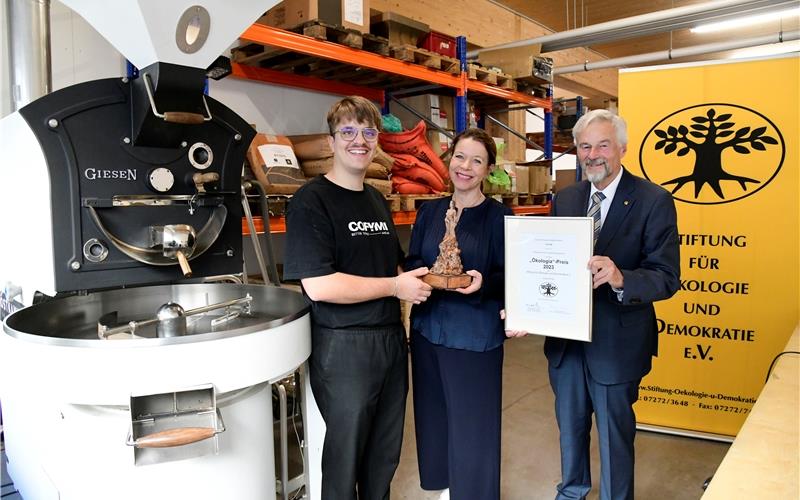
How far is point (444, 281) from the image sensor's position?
6.04ft

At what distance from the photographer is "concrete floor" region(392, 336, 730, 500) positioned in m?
2.76

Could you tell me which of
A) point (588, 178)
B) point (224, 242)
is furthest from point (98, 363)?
point (588, 178)

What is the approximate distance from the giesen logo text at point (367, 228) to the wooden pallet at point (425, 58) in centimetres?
235

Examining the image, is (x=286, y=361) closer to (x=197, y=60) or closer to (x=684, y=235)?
(x=197, y=60)

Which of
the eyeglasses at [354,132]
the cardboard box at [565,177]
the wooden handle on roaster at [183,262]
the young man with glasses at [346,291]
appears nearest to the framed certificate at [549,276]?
the young man with glasses at [346,291]

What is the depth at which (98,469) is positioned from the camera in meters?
1.46

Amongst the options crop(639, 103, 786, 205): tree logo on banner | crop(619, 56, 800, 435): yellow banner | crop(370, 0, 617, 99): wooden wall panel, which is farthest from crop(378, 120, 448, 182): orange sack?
crop(370, 0, 617, 99): wooden wall panel

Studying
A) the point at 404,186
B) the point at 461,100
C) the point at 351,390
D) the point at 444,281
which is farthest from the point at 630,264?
the point at 461,100

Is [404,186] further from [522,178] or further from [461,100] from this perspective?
[522,178]

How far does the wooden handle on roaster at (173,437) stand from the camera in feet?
4.40

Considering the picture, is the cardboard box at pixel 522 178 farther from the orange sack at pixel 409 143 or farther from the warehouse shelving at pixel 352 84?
the orange sack at pixel 409 143

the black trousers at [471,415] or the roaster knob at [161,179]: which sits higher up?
the roaster knob at [161,179]

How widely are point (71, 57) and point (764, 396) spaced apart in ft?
12.4

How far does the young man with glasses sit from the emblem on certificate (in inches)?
1.7
